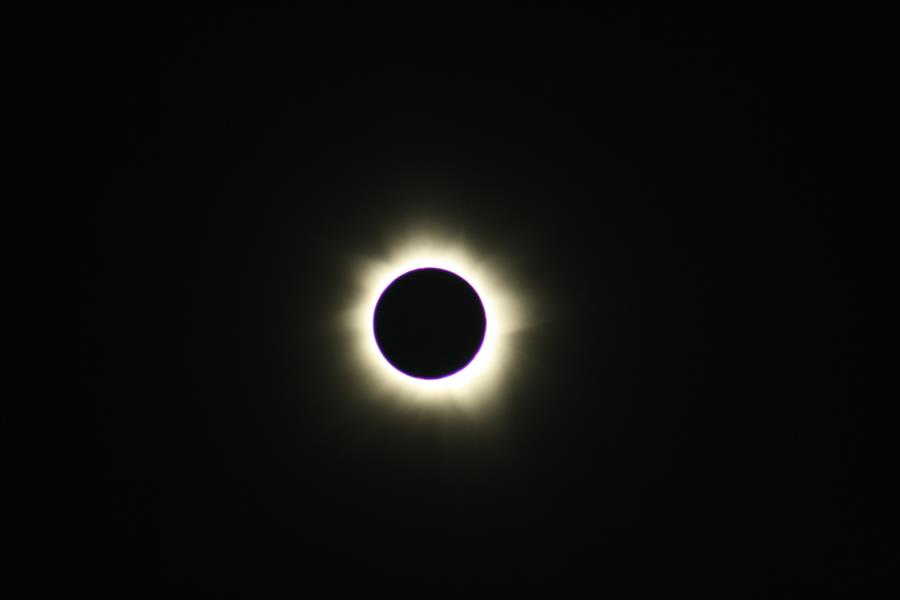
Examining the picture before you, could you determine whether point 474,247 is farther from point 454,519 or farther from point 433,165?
point 454,519

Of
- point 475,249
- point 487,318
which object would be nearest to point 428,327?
point 487,318

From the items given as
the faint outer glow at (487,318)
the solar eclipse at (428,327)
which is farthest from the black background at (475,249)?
the solar eclipse at (428,327)

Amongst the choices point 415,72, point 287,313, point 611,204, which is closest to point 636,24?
point 611,204

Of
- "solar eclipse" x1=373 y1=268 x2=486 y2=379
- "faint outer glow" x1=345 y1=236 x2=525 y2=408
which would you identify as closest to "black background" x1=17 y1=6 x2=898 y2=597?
"faint outer glow" x1=345 y1=236 x2=525 y2=408

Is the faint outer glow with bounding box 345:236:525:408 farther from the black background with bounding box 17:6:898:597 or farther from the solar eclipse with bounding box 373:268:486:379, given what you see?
the solar eclipse with bounding box 373:268:486:379

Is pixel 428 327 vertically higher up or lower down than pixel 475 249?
lower down

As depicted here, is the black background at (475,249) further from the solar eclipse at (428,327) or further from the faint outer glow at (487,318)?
the solar eclipse at (428,327)

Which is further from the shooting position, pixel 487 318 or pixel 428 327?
pixel 487 318

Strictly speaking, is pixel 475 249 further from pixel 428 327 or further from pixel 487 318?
pixel 428 327
